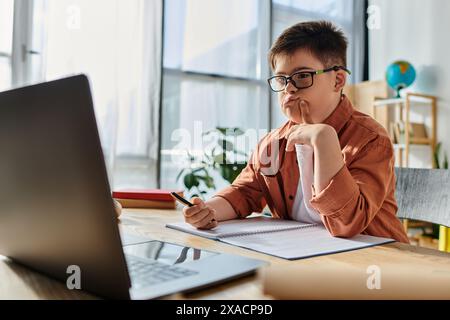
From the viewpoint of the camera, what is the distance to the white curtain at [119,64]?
2613 mm

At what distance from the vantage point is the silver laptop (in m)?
0.35

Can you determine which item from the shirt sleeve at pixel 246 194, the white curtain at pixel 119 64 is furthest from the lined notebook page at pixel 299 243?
the white curtain at pixel 119 64

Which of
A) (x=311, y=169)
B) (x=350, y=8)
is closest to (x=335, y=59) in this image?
(x=311, y=169)

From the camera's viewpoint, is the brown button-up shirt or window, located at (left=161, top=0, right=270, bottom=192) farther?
window, located at (left=161, top=0, right=270, bottom=192)

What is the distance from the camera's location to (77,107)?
0.35m

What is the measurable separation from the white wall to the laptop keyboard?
3.31 meters

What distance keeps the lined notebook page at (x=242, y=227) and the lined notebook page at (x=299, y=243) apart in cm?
3

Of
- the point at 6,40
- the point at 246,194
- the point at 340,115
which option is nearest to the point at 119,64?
the point at 6,40

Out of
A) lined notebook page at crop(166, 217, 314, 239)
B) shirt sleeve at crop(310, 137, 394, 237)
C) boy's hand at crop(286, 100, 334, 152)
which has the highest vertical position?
boy's hand at crop(286, 100, 334, 152)

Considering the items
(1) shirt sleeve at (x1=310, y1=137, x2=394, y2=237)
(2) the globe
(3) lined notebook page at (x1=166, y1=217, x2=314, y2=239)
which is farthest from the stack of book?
(2) the globe

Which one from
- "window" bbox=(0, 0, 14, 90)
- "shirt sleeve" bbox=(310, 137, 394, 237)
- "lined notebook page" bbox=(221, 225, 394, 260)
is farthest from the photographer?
"window" bbox=(0, 0, 14, 90)

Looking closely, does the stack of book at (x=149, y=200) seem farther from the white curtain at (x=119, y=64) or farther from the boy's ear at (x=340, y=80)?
the white curtain at (x=119, y=64)

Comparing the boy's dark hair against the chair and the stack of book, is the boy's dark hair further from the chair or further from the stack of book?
the stack of book
